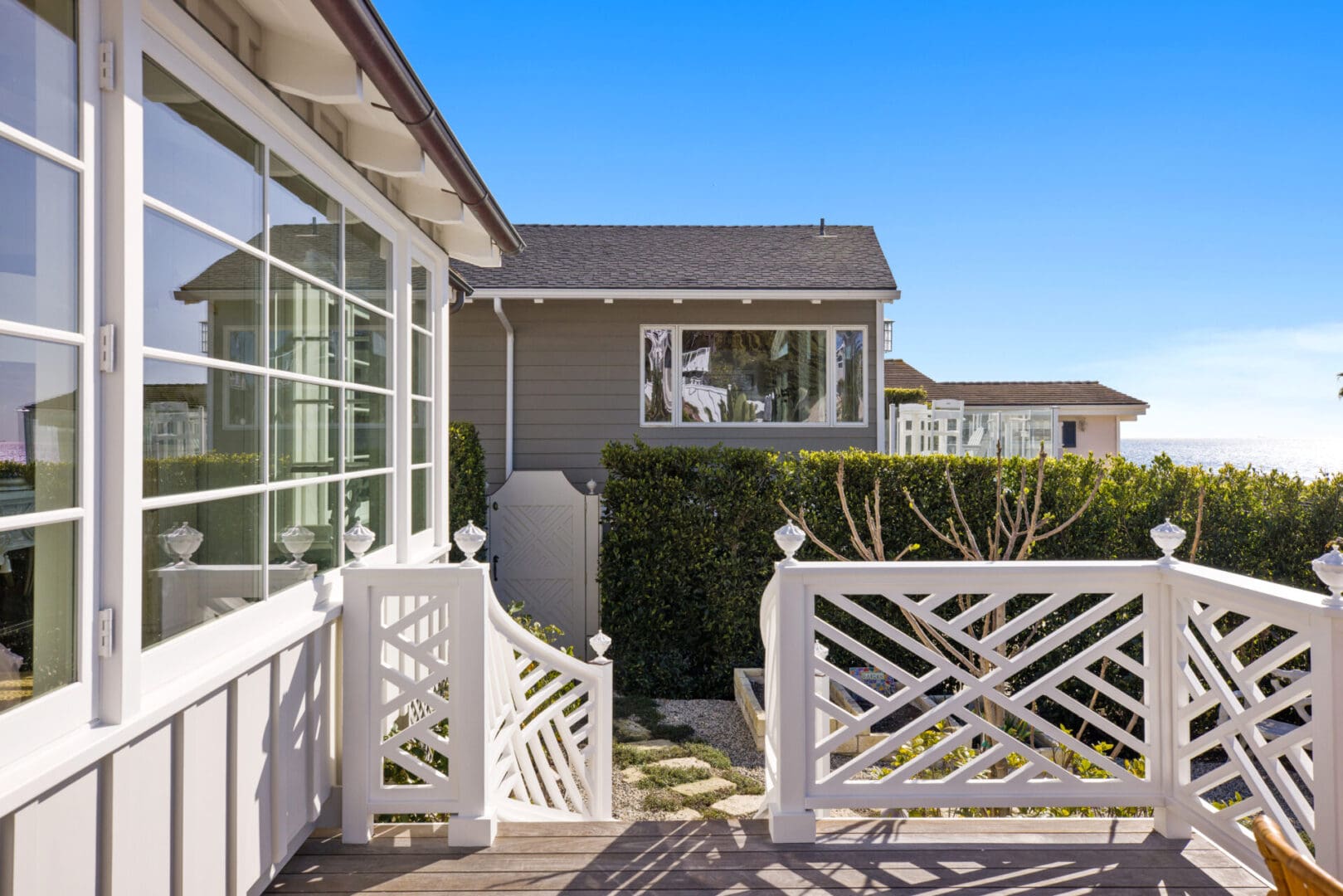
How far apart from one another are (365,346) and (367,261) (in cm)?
37

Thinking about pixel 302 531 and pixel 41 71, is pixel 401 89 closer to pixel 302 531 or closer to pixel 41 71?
pixel 41 71

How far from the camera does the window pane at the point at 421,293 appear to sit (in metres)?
4.09

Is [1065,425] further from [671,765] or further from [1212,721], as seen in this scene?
[671,765]

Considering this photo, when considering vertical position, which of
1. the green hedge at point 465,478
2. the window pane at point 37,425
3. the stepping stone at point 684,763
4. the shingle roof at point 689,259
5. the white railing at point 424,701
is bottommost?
the stepping stone at point 684,763

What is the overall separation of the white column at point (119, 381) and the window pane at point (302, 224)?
82cm

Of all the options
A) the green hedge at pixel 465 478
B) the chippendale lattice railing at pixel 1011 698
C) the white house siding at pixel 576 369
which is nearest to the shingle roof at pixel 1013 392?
the white house siding at pixel 576 369

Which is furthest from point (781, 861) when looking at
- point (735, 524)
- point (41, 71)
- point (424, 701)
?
point (735, 524)

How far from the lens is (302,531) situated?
2.83 metres

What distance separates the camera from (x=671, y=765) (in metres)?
5.14

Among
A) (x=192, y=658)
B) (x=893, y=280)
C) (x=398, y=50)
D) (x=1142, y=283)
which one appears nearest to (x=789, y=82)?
(x=893, y=280)

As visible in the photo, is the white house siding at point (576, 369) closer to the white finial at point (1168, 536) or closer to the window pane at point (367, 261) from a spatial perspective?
the window pane at point (367, 261)

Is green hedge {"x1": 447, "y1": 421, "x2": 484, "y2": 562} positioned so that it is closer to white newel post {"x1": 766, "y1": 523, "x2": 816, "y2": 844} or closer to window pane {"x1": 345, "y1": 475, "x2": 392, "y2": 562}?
window pane {"x1": 345, "y1": 475, "x2": 392, "y2": 562}

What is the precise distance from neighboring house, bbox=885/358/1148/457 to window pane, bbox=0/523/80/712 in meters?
6.98

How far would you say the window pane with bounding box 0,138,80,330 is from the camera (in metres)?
1.46
